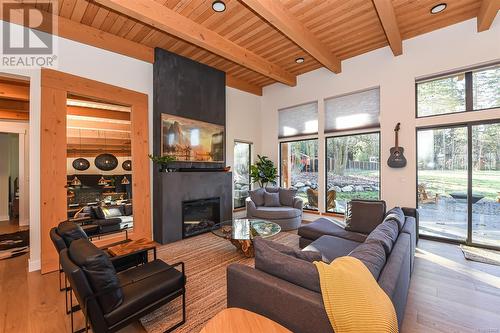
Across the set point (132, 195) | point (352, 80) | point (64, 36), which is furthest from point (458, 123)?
point (64, 36)

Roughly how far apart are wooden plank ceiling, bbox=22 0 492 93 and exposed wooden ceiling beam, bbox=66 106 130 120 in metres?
1.36

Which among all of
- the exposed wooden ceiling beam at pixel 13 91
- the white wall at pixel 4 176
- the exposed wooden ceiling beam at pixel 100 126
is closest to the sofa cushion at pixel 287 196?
the exposed wooden ceiling beam at pixel 100 126

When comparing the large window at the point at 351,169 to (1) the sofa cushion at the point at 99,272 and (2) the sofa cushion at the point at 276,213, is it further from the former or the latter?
(1) the sofa cushion at the point at 99,272

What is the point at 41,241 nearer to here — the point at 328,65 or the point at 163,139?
the point at 163,139

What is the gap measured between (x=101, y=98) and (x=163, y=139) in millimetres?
1171

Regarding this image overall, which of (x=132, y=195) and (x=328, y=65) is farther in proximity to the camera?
(x=328, y=65)

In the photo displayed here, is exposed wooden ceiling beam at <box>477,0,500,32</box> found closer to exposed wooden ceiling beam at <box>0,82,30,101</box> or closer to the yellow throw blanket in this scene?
the yellow throw blanket

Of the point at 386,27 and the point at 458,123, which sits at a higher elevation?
the point at 386,27

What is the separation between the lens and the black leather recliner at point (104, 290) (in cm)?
148

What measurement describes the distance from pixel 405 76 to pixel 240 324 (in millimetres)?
4964

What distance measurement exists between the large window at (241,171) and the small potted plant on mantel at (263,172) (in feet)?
0.85

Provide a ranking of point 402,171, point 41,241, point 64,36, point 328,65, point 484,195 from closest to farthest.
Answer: point 41,241 → point 64,36 → point 484,195 → point 402,171 → point 328,65

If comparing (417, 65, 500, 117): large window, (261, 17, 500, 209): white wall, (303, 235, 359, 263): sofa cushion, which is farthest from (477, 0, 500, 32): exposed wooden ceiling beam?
(303, 235, 359, 263): sofa cushion

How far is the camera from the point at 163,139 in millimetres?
4281
